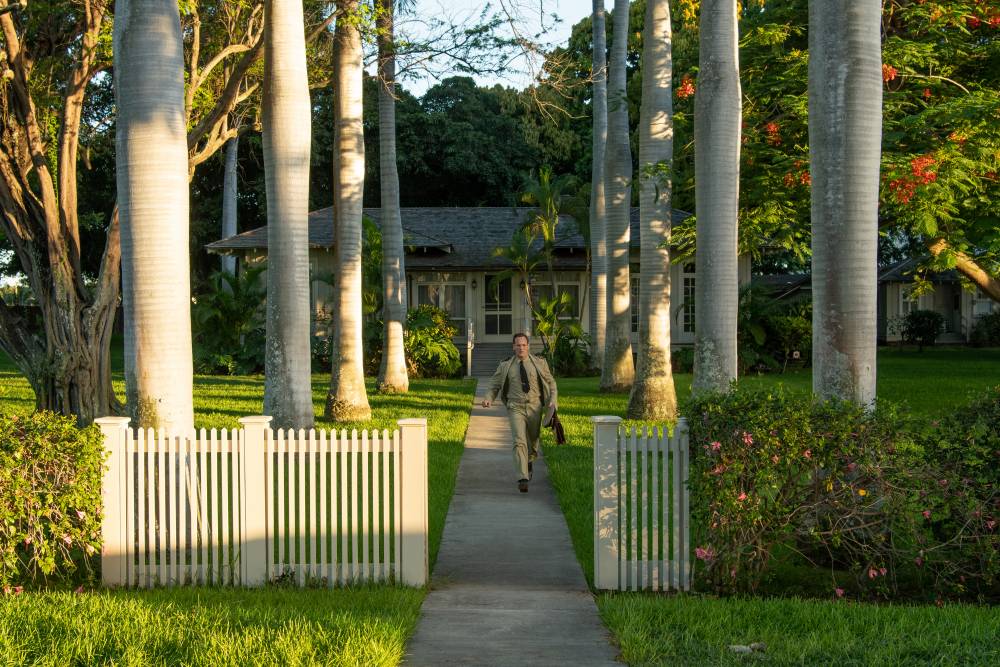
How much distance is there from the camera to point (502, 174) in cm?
4841

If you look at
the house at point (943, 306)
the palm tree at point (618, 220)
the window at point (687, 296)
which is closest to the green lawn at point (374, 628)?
the palm tree at point (618, 220)

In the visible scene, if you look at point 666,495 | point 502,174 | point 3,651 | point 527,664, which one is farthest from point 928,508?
point 502,174

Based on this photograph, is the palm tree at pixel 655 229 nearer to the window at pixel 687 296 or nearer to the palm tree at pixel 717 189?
the palm tree at pixel 717 189

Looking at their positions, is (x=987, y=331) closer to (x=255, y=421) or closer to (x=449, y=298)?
(x=449, y=298)

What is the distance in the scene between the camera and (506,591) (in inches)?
316

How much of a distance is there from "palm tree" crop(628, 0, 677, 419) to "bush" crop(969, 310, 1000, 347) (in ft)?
106

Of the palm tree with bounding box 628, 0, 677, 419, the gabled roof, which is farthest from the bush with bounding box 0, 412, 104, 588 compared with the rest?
the gabled roof

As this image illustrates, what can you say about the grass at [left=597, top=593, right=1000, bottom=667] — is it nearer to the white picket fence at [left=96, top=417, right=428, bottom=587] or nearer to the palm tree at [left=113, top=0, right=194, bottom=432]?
the white picket fence at [left=96, top=417, right=428, bottom=587]

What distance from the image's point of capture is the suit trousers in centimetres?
1233

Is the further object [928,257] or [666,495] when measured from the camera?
[928,257]

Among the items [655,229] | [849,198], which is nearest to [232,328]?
[655,229]

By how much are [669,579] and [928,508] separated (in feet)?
6.26

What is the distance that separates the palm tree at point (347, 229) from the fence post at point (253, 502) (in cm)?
960

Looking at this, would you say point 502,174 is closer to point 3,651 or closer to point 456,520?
point 456,520
